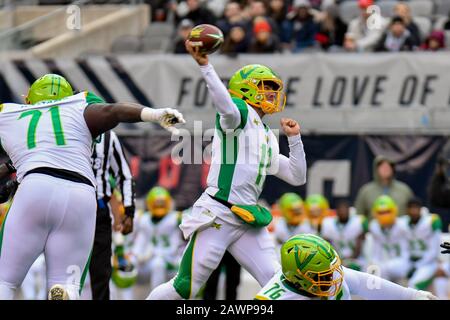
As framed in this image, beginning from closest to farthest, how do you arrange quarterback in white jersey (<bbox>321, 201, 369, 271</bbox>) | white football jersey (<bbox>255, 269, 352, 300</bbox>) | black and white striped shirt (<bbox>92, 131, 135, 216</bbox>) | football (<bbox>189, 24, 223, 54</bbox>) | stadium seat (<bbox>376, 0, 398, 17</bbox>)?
white football jersey (<bbox>255, 269, 352, 300</bbox>)
football (<bbox>189, 24, 223, 54</bbox>)
black and white striped shirt (<bbox>92, 131, 135, 216</bbox>)
quarterback in white jersey (<bbox>321, 201, 369, 271</bbox>)
stadium seat (<bbox>376, 0, 398, 17</bbox>)

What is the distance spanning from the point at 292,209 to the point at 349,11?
12.9 feet

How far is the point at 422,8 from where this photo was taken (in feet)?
60.0

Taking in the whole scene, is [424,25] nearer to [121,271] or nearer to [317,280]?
[121,271]

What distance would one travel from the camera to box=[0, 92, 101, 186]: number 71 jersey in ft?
26.2

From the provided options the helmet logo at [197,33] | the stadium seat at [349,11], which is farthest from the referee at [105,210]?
the stadium seat at [349,11]

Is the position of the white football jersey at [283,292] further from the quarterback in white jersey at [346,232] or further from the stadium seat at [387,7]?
the stadium seat at [387,7]

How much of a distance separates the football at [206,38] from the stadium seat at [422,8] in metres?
10.8

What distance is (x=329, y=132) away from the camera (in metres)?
16.2

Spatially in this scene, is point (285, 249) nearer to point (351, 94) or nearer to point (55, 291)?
point (55, 291)

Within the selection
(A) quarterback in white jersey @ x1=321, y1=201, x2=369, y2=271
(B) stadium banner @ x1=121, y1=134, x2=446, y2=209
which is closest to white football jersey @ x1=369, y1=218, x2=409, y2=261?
(A) quarterback in white jersey @ x1=321, y1=201, x2=369, y2=271

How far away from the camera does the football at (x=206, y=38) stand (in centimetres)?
777

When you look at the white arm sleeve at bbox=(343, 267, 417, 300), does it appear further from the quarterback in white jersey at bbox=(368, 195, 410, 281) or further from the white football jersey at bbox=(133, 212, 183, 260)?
the white football jersey at bbox=(133, 212, 183, 260)

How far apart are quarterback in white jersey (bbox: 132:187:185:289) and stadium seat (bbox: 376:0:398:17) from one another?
4.18 meters

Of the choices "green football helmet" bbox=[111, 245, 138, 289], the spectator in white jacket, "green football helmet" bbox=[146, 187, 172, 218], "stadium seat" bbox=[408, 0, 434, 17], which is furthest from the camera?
"stadium seat" bbox=[408, 0, 434, 17]
